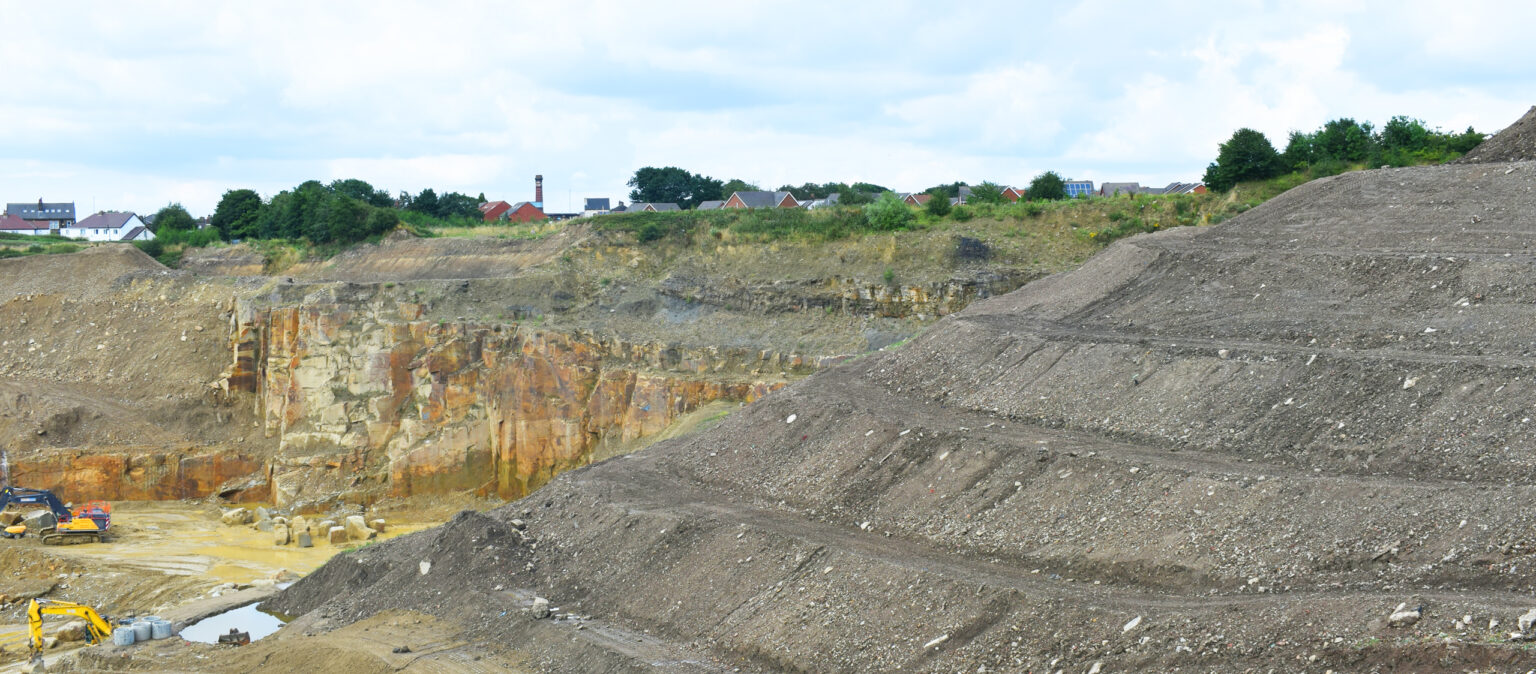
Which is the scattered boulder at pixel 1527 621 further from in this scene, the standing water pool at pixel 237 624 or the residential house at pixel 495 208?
the residential house at pixel 495 208

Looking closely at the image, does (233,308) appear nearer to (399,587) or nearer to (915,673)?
(399,587)

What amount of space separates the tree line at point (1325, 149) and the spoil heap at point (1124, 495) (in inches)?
346

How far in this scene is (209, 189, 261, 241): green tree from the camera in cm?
6228

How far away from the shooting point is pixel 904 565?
16.5 meters

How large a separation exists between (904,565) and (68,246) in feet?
177

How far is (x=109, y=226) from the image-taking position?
8775cm

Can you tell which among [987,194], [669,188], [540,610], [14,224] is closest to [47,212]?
[14,224]

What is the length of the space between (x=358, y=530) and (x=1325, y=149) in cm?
3078

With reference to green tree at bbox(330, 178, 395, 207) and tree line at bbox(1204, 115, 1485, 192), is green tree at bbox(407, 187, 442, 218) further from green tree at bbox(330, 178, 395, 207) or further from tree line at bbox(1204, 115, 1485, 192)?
tree line at bbox(1204, 115, 1485, 192)

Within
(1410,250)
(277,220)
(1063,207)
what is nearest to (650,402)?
(1063,207)

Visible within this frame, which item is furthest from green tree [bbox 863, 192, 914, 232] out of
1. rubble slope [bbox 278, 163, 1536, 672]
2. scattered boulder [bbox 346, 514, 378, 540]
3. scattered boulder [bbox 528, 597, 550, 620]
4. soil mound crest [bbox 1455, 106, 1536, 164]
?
scattered boulder [bbox 528, 597, 550, 620]

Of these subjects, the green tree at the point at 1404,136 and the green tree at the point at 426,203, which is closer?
the green tree at the point at 1404,136

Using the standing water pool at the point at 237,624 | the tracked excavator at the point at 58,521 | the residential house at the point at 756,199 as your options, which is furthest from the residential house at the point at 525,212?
the standing water pool at the point at 237,624

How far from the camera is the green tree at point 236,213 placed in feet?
204
